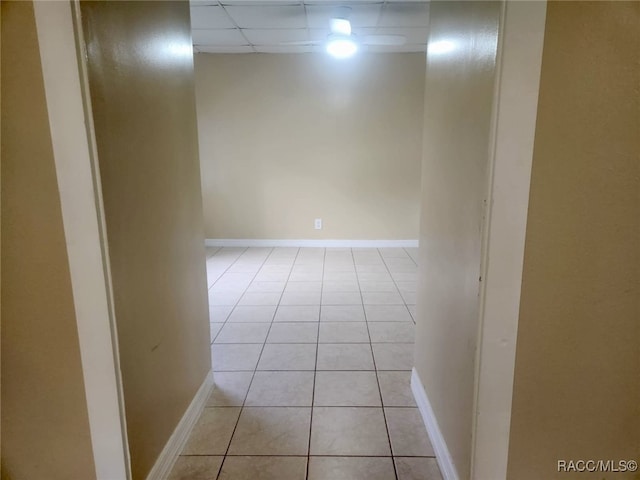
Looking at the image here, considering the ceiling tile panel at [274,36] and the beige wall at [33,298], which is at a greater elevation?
the ceiling tile panel at [274,36]

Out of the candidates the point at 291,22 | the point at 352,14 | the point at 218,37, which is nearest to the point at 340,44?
the point at 352,14

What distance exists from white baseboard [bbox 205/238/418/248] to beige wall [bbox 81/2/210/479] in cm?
322

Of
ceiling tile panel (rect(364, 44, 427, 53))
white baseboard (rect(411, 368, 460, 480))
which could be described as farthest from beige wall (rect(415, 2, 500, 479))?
ceiling tile panel (rect(364, 44, 427, 53))

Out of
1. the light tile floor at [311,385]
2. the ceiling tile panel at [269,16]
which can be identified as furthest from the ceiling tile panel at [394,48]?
the light tile floor at [311,385]

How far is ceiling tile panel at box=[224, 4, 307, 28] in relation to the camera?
121 inches

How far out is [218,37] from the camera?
3855mm

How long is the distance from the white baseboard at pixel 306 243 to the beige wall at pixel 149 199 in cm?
322

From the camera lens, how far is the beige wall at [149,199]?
1028 mm

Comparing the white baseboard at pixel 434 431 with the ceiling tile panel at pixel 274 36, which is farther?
the ceiling tile panel at pixel 274 36

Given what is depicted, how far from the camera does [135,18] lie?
1158 mm

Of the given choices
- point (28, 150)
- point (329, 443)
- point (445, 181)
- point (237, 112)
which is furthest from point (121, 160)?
point (237, 112)

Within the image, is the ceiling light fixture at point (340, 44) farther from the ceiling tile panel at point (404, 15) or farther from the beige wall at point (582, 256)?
the beige wall at point (582, 256)

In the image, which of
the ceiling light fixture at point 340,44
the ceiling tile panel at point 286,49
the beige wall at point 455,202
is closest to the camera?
the beige wall at point 455,202

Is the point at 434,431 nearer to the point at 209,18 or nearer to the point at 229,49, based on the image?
the point at 209,18
